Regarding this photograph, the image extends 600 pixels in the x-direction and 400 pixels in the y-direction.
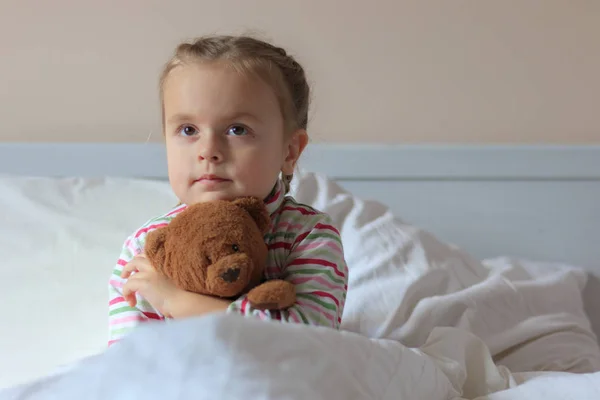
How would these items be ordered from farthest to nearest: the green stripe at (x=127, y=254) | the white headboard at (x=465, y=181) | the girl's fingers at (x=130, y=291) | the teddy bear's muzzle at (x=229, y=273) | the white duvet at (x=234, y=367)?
the white headboard at (x=465, y=181) < the green stripe at (x=127, y=254) < the girl's fingers at (x=130, y=291) < the teddy bear's muzzle at (x=229, y=273) < the white duvet at (x=234, y=367)

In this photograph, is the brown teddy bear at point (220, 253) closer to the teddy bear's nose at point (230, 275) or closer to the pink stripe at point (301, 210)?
the teddy bear's nose at point (230, 275)

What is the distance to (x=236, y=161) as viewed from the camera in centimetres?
74

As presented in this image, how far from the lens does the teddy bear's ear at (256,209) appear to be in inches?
28.2

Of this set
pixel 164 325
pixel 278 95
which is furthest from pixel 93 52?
pixel 164 325

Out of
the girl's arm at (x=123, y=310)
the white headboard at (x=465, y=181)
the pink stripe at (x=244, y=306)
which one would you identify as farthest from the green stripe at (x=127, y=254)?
the white headboard at (x=465, y=181)

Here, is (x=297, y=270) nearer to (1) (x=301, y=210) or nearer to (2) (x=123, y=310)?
(1) (x=301, y=210)

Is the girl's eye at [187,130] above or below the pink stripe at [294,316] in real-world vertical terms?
above

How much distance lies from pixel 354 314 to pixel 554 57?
75cm

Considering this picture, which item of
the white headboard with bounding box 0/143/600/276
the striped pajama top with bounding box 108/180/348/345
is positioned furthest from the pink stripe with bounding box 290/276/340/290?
the white headboard with bounding box 0/143/600/276

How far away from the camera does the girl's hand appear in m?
0.72

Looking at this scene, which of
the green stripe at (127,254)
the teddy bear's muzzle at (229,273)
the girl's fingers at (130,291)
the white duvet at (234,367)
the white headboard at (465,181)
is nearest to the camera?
the white duvet at (234,367)

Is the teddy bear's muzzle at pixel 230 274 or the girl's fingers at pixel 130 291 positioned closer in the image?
the teddy bear's muzzle at pixel 230 274

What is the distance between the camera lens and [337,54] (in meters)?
1.41

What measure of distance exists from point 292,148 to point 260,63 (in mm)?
114
